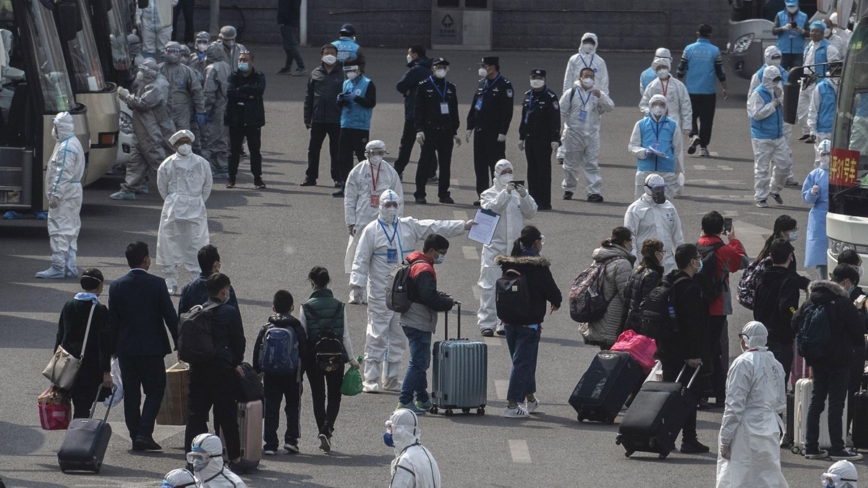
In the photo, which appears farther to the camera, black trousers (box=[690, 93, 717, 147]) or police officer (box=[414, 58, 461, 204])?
black trousers (box=[690, 93, 717, 147])

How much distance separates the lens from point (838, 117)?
15844 mm

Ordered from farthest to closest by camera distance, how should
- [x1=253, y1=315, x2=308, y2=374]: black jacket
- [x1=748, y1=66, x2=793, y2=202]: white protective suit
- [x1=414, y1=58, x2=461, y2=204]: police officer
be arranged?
[x1=748, y1=66, x2=793, y2=202]: white protective suit → [x1=414, y1=58, x2=461, y2=204]: police officer → [x1=253, y1=315, x2=308, y2=374]: black jacket

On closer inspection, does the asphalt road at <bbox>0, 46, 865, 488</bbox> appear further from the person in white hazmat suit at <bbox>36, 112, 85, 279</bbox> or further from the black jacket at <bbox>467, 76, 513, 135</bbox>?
the black jacket at <bbox>467, 76, 513, 135</bbox>

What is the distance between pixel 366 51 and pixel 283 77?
4008 mm

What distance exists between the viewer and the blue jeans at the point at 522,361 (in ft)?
42.8

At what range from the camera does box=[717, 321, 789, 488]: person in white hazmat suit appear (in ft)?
35.0

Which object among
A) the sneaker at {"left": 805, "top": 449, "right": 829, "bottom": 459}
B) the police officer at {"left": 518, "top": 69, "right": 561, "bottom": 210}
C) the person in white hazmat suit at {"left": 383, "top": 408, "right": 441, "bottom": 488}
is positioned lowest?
the sneaker at {"left": 805, "top": 449, "right": 829, "bottom": 459}

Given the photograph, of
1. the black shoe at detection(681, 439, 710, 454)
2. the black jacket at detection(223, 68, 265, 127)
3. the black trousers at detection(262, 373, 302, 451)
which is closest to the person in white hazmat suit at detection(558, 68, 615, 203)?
the black jacket at detection(223, 68, 265, 127)

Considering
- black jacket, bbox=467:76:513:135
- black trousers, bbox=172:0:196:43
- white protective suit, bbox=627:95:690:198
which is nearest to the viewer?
white protective suit, bbox=627:95:690:198

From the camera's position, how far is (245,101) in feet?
72.0

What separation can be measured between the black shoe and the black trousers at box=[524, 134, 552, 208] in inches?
347

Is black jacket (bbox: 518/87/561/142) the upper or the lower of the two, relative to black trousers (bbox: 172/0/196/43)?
lower

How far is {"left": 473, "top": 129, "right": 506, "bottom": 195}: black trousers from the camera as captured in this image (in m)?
20.9

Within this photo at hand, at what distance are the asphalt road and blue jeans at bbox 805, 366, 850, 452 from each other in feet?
0.84
